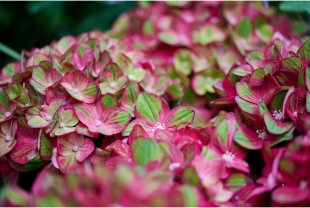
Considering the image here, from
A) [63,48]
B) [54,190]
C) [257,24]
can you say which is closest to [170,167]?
[54,190]

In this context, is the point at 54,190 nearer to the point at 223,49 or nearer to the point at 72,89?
the point at 72,89

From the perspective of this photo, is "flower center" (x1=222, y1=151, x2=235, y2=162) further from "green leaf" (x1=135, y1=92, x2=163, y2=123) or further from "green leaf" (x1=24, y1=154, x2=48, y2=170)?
"green leaf" (x1=24, y1=154, x2=48, y2=170)

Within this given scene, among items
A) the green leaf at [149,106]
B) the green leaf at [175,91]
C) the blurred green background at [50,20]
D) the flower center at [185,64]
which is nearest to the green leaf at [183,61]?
the flower center at [185,64]

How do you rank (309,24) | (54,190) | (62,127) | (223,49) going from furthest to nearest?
(309,24)
(223,49)
(62,127)
(54,190)

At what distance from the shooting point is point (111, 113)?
0.46 m

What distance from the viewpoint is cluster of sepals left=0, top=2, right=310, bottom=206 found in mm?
303

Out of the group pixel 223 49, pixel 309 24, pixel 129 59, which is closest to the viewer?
pixel 129 59

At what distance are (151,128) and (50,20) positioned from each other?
0.78 meters

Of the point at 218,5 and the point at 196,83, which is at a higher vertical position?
the point at 218,5

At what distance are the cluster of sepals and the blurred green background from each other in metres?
0.36

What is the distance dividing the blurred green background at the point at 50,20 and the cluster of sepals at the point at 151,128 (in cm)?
36

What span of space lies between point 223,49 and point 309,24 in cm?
34

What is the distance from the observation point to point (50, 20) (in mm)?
1046

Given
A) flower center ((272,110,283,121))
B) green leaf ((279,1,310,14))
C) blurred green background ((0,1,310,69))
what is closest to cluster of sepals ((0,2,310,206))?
flower center ((272,110,283,121))
